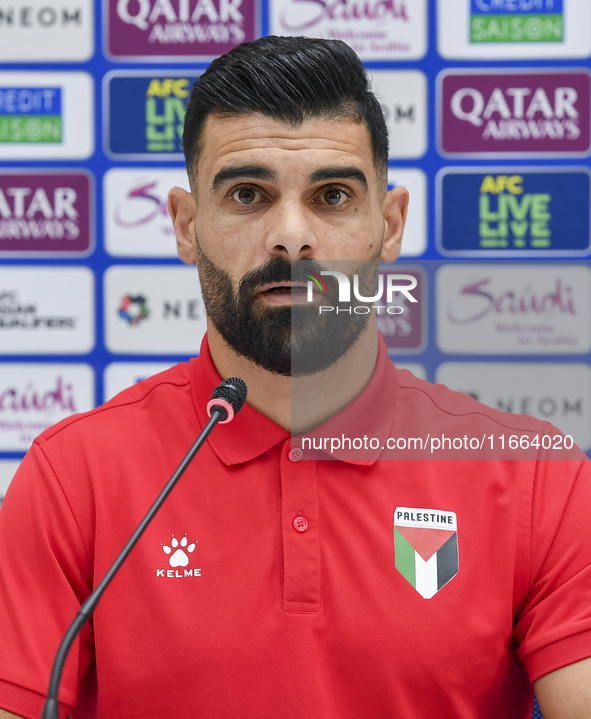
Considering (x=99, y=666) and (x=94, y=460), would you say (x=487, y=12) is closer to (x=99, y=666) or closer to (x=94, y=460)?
(x=94, y=460)

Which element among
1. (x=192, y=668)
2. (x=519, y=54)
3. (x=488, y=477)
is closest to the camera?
(x=192, y=668)

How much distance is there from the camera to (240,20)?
4.52 ft

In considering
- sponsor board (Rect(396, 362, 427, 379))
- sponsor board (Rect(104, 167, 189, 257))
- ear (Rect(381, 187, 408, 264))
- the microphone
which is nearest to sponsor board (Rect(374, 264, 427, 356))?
sponsor board (Rect(396, 362, 427, 379))

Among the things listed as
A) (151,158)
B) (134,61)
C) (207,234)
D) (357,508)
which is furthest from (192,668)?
(134,61)

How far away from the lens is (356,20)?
137cm

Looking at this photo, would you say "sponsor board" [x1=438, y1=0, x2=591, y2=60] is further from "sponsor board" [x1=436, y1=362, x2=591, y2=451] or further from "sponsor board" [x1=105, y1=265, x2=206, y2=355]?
"sponsor board" [x1=105, y1=265, x2=206, y2=355]

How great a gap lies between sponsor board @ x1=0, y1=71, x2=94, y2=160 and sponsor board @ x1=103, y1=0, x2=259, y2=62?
0.42 feet

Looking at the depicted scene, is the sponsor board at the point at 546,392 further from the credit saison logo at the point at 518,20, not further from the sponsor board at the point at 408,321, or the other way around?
the credit saison logo at the point at 518,20

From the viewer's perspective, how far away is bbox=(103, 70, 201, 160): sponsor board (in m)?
1.39

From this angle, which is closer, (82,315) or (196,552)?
(196,552)

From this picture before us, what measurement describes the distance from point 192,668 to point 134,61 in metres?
1.19

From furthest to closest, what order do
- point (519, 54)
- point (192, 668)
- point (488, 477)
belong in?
point (519, 54), point (488, 477), point (192, 668)

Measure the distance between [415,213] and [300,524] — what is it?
0.81 meters

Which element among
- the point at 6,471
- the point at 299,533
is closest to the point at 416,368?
the point at 299,533
